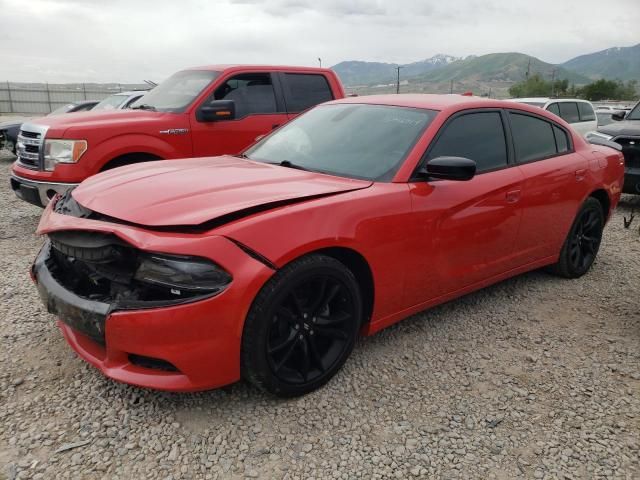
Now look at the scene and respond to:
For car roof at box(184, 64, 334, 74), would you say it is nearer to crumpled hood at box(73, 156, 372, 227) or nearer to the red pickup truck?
the red pickup truck

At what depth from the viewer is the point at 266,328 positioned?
2.41 metres

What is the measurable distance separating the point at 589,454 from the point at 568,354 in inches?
39.6

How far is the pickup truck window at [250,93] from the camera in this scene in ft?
19.7

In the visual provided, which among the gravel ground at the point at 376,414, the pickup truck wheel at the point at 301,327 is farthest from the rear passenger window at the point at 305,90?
the pickup truck wheel at the point at 301,327

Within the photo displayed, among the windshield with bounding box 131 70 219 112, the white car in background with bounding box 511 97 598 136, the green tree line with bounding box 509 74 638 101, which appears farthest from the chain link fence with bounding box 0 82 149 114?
the green tree line with bounding box 509 74 638 101

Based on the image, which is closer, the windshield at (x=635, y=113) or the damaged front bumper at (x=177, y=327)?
the damaged front bumper at (x=177, y=327)

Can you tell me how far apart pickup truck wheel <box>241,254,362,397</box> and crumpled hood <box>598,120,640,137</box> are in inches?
268

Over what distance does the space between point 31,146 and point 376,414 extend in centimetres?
464

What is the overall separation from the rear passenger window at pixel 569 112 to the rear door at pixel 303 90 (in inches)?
265

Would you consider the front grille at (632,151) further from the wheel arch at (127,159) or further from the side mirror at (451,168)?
the wheel arch at (127,159)

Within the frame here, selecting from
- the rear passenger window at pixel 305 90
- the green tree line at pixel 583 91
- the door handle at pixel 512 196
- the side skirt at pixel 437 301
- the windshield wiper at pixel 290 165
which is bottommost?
the side skirt at pixel 437 301

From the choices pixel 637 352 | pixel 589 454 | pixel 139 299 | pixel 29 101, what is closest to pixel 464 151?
pixel 637 352

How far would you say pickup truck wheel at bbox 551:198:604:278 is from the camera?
4.46 meters

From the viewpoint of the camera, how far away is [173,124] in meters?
5.59
